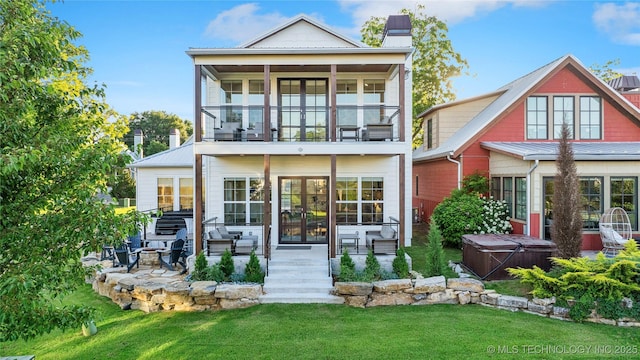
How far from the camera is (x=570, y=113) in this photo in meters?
14.1

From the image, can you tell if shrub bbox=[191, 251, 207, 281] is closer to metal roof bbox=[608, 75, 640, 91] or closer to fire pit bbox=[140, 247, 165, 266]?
fire pit bbox=[140, 247, 165, 266]

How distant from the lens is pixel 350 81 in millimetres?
12617

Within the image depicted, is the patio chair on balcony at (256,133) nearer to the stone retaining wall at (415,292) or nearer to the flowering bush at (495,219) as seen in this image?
the stone retaining wall at (415,292)

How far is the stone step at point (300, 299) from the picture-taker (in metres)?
8.20

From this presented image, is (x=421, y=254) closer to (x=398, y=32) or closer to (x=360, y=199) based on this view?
(x=360, y=199)

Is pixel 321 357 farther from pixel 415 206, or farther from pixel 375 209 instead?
pixel 415 206

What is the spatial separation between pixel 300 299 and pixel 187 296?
248 centimetres

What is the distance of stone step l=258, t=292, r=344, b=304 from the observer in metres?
8.20

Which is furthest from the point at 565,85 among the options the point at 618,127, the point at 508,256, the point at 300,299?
the point at 300,299

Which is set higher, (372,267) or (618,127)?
(618,127)

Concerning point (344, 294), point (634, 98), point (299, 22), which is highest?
point (299, 22)

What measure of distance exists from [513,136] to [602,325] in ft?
28.7

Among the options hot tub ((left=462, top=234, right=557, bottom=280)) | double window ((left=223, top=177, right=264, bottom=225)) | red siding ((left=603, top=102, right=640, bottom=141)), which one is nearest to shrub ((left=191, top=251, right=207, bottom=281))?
double window ((left=223, top=177, right=264, bottom=225))

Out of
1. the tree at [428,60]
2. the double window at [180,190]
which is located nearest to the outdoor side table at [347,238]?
the double window at [180,190]
